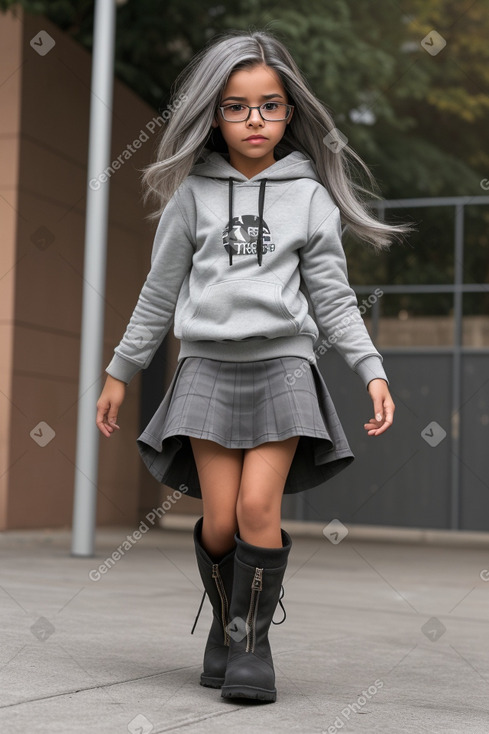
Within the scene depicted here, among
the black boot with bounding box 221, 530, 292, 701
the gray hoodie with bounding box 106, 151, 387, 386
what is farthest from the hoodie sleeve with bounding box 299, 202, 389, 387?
the black boot with bounding box 221, 530, 292, 701

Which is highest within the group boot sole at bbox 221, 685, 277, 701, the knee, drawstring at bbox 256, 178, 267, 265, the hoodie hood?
the hoodie hood

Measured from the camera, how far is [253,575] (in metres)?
2.82

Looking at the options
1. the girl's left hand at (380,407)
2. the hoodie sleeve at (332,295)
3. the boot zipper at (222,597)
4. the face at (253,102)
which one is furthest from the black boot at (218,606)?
the face at (253,102)

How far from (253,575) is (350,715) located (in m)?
0.41

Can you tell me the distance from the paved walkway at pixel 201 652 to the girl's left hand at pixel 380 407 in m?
0.71

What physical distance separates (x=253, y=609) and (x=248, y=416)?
49 centimetres

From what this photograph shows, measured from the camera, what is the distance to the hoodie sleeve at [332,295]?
9.75 ft

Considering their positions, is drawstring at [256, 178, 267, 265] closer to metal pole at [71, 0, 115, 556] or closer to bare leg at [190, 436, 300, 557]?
bare leg at [190, 436, 300, 557]

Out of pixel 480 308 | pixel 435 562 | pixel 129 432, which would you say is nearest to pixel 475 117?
pixel 480 308

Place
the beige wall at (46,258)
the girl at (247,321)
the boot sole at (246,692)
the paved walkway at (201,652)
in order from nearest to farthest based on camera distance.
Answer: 1. the paved walkway at (201,652)
2. the boot sole at (246,692)
3. the girl at (247,321)
4. the beige wall at (46,258)

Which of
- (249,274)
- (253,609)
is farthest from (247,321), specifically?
(253,609)

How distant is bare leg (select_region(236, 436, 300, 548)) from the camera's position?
2.81m

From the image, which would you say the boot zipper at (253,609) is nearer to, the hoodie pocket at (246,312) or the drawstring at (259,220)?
the hoodie pocket at (246,312)

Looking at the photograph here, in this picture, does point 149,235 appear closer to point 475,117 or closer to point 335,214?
point 475,117
